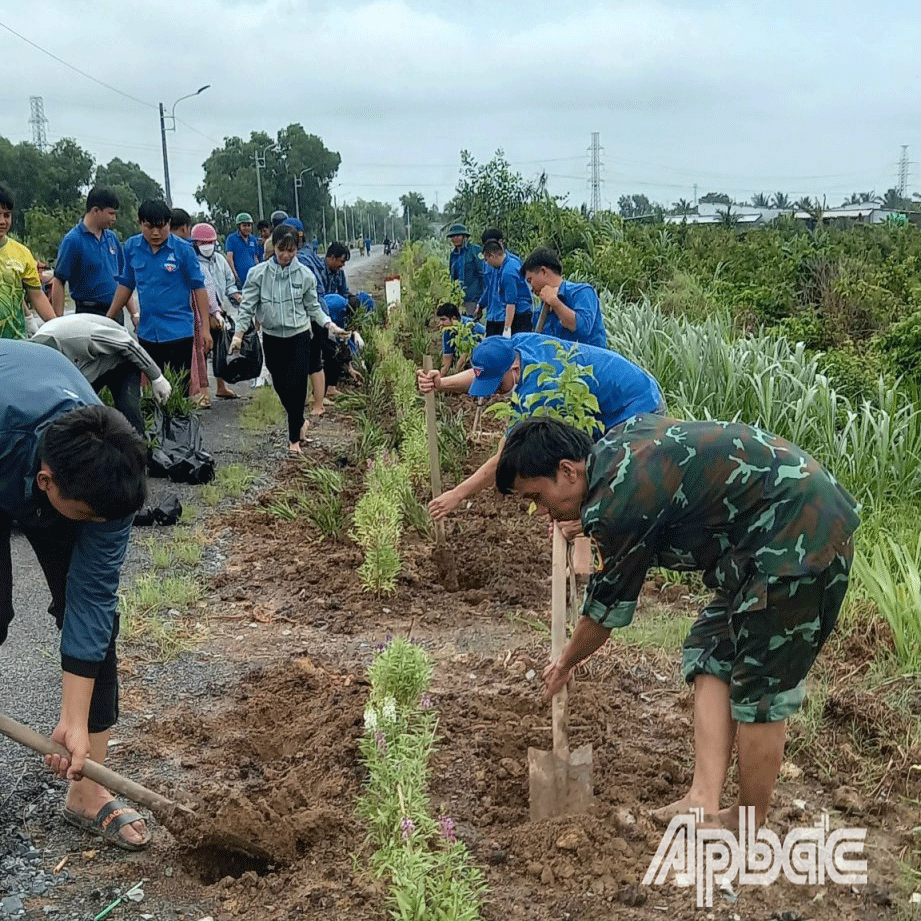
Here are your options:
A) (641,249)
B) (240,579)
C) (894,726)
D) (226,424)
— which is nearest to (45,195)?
(641,249)

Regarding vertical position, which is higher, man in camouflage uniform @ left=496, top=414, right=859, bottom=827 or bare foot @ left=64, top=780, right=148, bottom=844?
man in camouflage uniform @ left=496, top=414, right=859, bottom=827

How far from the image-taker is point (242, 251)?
35.4 feet

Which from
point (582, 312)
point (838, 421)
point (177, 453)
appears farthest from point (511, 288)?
point (582, 312)

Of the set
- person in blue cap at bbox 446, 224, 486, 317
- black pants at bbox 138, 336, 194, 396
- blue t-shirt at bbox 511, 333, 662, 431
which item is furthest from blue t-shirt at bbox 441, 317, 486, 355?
blue t-shirt at bbox 511, 333, 662, 431

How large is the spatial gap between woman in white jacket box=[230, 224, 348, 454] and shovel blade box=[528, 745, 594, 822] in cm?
482

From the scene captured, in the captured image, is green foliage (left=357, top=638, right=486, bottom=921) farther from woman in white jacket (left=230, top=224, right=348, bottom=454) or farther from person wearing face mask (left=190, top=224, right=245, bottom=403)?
person wearing face mask (left=190, top=224, right=245, bottom=403)

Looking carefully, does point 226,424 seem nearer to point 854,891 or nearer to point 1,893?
point 1,893

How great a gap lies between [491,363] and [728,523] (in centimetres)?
210

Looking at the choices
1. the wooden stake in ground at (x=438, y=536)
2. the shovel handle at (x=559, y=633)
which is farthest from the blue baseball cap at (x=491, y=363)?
the shovel handle at (x=559, y=633)

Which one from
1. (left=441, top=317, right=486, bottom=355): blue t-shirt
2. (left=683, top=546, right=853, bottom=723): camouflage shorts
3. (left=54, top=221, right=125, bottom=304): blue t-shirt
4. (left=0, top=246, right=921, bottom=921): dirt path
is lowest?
(left=0, top=246, right=921, bottom=921): dirt path

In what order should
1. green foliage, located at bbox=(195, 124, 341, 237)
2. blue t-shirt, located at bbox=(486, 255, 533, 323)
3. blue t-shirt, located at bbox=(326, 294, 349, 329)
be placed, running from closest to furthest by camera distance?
1. blue t-shirt, located at bbox=(486, 255, 533, 323)
2. blue t-shirt, located at bbox=(326, 294, 349, 329)
3. green foliage, located at bbox=(195, 124, 341, 237)

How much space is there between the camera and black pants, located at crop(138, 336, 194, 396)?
7.38 metres

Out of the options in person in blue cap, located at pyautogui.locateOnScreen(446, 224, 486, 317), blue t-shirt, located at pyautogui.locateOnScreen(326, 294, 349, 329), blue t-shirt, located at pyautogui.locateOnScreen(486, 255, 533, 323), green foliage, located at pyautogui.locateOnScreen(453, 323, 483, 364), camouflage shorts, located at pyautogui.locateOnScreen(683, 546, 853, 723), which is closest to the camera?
camouflage shorts, located at pyautogui.locateOnScreen(683, 546, 853, 723)

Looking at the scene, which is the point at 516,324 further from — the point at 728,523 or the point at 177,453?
the point at 728,523
